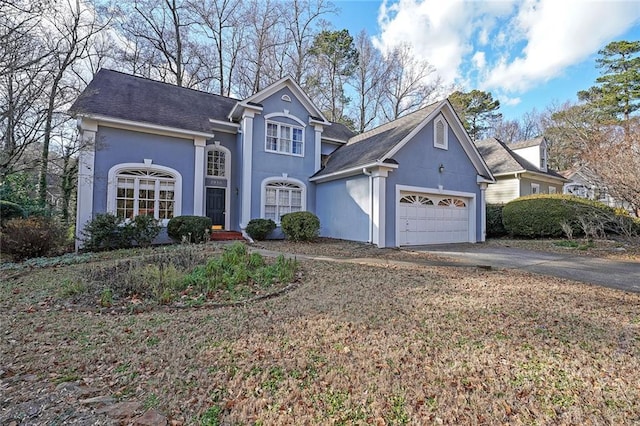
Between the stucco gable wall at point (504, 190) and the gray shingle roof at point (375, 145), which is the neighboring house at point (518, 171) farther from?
the gray shingle roof at point (375, 145)

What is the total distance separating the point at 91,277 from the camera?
19.4 ft

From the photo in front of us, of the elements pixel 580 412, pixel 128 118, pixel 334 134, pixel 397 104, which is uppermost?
pixel 397 104

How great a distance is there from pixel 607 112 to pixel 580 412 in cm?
3610

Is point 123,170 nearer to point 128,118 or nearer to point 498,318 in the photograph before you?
point 128,118

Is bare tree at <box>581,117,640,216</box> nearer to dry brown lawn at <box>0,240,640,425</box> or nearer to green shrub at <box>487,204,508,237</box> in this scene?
green shrub at <box>487,204,508,237</box>

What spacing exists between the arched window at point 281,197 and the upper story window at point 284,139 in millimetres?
1426

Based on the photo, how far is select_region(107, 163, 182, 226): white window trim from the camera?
35.4ft

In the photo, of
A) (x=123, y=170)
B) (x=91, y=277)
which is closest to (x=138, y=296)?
(x=91, y=277)

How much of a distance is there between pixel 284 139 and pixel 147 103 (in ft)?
18.9

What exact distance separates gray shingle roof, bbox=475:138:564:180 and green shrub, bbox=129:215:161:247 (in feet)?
67.5

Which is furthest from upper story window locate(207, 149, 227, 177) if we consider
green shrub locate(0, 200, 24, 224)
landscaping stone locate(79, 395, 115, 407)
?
landscaping stone locate(79, 395, 115, 407)

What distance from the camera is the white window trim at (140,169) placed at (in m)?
10.8

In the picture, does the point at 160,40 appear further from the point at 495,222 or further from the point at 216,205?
the point at 495,222

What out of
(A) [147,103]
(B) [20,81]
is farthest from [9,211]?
(A) [147,103]
